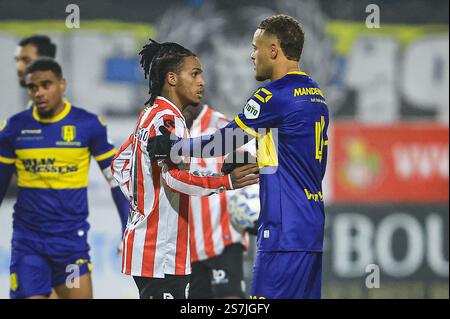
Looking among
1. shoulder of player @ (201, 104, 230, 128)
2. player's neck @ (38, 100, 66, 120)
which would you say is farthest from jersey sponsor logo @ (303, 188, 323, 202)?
player's neck @ (38, 100, 66, 120)

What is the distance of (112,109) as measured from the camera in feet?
31.3

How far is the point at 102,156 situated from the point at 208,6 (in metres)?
3.68

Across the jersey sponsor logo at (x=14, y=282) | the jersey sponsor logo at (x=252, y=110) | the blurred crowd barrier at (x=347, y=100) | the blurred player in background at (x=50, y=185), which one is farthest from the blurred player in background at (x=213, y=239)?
the blurred crowd barrier at (x=347, y=100)

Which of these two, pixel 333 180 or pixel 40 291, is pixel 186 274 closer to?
pixel 40 291

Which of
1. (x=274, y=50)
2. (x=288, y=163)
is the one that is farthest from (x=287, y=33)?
(x=288, y=163)

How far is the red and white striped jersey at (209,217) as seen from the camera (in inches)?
262

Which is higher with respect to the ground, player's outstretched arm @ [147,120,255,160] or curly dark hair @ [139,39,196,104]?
curly dark hair @ [139,39,196,104]

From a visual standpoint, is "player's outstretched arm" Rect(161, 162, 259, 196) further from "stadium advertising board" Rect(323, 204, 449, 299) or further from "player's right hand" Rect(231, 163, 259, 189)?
"stadium advertising board" Rect(323, 204, 449, 299)

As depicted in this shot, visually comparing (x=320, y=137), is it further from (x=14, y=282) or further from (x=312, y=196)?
(x=14, y=282)

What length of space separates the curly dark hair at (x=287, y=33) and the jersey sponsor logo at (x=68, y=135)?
2.26 m

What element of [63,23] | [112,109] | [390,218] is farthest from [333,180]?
[63,23]

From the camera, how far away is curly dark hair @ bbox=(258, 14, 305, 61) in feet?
15.1

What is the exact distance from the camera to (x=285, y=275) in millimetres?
4438

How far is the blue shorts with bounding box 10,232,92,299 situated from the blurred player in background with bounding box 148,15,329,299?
2066 mm
